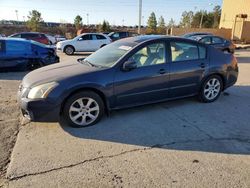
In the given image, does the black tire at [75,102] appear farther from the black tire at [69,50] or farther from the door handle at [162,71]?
the black tire at [69,50]

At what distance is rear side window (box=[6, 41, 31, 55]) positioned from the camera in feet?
33.9

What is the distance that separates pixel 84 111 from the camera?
471 centimetres

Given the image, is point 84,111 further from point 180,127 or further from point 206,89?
point 206,89

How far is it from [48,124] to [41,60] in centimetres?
655

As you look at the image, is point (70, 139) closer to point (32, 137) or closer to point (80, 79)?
point (32, 137)

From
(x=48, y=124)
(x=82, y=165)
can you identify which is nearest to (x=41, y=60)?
(x=48, y=124)

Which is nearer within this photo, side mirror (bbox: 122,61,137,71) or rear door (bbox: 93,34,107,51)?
side mirror (bbox: 122,61,137,71)

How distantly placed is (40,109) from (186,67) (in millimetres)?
3036

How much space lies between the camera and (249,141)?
4215 mm

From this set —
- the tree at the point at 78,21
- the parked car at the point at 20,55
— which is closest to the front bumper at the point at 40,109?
the parked car at the point at 20,55

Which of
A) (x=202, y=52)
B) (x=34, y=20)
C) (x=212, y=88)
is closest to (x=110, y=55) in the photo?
(x=202, y=52)

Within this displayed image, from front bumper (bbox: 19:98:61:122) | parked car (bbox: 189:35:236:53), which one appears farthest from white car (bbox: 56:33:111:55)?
front bumper (bbox: 19:98:61:122)

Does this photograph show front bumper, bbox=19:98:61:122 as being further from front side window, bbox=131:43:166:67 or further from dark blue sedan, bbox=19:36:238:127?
front side window, bbox=131:43:166:67

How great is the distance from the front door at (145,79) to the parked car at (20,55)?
668cm
